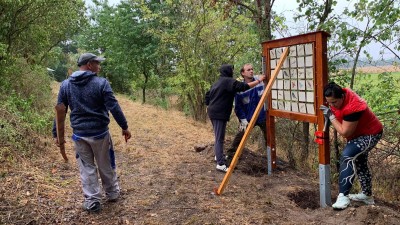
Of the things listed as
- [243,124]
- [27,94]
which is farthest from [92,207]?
[27,94]

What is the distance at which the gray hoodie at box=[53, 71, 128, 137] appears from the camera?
417 cm

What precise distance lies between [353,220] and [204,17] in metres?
10.1

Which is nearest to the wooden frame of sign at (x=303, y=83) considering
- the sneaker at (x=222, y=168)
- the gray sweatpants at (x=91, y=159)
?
the sneaker at (x=222, y=168)

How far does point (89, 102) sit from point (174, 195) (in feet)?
5.51

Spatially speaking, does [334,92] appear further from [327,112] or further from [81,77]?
[81,77]

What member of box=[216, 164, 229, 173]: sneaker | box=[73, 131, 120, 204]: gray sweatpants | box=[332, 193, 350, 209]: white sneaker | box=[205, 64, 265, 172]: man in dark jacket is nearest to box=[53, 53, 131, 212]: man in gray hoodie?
box=[73, 131, 120, 204]: gray sweatpants

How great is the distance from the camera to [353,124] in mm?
3949

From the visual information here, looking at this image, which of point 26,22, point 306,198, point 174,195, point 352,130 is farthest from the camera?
point 26,22

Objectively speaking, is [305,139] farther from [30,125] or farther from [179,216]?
[30,125]

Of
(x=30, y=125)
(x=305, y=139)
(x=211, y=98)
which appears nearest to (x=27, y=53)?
(x=30, y=125)

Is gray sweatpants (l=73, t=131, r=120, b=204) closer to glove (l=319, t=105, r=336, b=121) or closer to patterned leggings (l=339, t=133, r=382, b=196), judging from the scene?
glove (l=319, t=105, r=336, b=121)

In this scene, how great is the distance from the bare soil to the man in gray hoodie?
40 centimetres

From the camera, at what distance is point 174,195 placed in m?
4.79

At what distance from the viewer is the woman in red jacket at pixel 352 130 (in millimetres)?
3984
